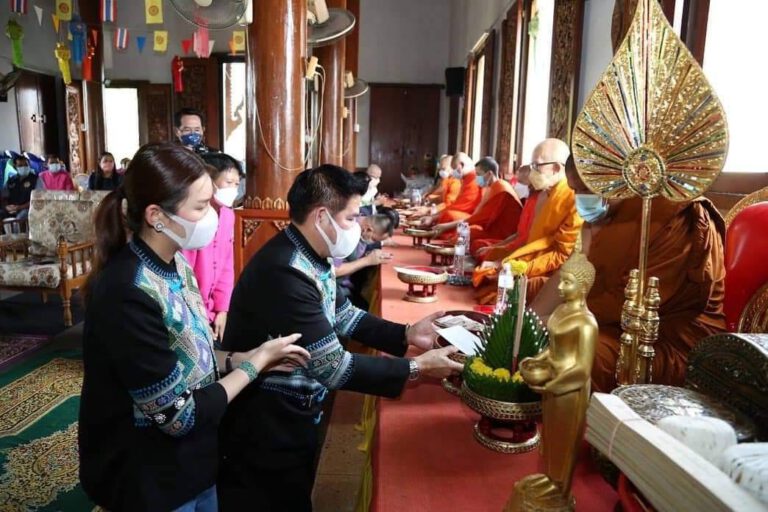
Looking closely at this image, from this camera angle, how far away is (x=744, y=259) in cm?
169

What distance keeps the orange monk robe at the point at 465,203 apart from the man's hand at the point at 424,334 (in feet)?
13.6

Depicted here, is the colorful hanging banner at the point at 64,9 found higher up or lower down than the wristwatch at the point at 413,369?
higher up

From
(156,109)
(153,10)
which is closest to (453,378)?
(153,10)

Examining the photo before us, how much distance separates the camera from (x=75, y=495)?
2.37 meters

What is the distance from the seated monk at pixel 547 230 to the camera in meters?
3.14

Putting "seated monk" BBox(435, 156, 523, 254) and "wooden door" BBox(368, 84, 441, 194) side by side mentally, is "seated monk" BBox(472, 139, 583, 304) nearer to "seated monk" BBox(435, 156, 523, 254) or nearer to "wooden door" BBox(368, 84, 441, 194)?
"seated monk" BBox(435, 156, 523, 254)

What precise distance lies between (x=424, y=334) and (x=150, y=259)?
3.11 feet

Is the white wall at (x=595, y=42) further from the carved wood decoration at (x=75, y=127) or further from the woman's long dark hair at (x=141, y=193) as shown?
the carved wood decoration at (x=75, y=127)

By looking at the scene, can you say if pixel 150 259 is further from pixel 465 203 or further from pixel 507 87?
pixel 507 87

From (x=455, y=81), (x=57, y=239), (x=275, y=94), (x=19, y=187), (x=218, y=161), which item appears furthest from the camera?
(x=455, y=81)

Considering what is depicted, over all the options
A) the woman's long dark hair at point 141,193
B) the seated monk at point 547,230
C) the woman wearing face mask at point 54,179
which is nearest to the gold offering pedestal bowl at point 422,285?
the seated monk at point 547,230

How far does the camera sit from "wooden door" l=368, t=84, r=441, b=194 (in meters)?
14.2

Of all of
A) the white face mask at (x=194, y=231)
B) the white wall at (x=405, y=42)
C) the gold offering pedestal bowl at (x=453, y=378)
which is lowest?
the gold offering pedestal bowl at (x=453, y=378)

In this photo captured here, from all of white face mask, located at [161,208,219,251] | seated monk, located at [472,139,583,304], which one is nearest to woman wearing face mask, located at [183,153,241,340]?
white face mask, located at [161,208,219,251]
